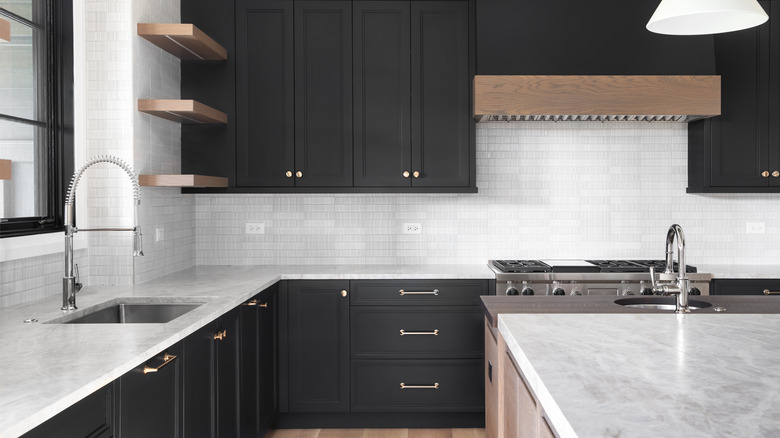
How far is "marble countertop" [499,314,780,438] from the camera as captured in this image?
3.59 ft

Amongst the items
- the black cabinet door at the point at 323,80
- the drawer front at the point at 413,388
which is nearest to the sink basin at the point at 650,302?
the drawer front at the point at 413,388

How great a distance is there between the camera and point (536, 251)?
165 inches

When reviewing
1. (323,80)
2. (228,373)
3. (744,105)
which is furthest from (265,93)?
(744,105)

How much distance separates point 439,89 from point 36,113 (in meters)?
2.19

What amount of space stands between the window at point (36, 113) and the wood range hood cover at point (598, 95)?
2222 mm

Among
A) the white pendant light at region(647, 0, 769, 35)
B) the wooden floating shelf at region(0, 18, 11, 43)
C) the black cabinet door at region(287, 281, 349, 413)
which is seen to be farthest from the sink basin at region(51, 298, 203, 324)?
the white pendant light at region(647, 0, 769, 35)

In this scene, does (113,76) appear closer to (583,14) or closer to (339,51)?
(339,51)

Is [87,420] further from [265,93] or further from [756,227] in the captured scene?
[756,227]

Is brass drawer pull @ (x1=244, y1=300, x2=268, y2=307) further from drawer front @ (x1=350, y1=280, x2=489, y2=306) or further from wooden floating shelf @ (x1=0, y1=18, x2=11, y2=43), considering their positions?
wooden floating shelf @ (x1=0, y1=18, x2=11, y2=43)

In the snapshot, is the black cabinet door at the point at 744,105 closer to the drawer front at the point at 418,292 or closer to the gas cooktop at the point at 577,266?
the gas cooktop at the point at 577,266

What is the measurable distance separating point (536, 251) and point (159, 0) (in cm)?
286

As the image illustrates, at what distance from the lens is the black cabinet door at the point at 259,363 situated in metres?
2.92

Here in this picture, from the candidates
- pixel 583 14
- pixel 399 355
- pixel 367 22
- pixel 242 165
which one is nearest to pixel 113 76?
pixel 242 165

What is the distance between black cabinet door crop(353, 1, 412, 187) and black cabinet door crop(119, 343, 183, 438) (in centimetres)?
200
